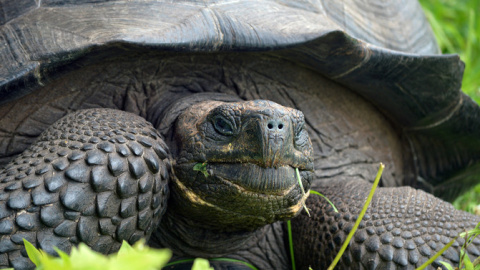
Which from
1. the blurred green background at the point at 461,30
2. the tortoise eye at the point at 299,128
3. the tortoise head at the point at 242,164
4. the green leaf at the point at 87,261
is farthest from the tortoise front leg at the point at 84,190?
the blurred green background at the point at 461,30

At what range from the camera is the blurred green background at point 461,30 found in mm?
4974

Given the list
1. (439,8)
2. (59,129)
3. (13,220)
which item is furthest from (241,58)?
A: (439,8)

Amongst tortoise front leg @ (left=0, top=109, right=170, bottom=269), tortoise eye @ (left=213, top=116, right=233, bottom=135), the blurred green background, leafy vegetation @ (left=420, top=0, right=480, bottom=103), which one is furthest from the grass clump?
leafy vegetation @ (left=420, top=0, right=480, bottom=103)

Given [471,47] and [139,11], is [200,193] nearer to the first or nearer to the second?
[139,11]

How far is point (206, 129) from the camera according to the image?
2119mm

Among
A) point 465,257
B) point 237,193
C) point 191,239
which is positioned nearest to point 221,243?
point 191,239

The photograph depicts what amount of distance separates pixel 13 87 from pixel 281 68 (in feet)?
4.21

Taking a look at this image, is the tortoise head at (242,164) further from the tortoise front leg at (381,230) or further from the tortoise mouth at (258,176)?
the tortoise front leg at (381,230)

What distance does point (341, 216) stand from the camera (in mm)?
2453

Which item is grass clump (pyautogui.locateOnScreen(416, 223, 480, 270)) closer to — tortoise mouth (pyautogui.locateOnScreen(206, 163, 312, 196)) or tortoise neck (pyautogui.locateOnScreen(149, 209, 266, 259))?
tortoise mouth (pyautogui.locateOnScreen(206, 163, 312, 196))

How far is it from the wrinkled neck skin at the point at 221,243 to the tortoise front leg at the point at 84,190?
0.83 feet

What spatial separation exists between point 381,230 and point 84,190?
4.00 feet

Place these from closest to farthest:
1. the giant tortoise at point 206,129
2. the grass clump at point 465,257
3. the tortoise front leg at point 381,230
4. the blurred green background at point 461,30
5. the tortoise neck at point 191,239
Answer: the grass clump at point 465,257 → the giant tortoise at point 206,129 → the tortoise front leg at point 381,230 → the tortoise neck at point 191,239 → the blurred green background at point 461,30

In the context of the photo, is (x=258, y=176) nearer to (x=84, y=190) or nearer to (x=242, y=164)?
(x=242, y=164)
